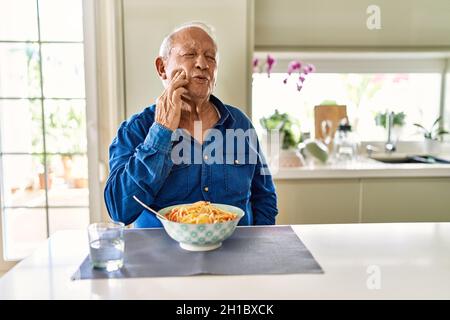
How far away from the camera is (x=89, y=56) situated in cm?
238

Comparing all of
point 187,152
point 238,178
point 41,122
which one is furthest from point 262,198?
point 41,122

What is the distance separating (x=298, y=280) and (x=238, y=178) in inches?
26.0

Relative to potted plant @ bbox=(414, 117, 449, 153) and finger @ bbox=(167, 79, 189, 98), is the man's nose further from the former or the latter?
potted plant @ bbox=(414, 117, 449, 153)

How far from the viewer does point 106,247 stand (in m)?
1.00

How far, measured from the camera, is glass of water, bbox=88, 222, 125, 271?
0.98 m

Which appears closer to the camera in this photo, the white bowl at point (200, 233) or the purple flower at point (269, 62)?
the white bowl at point (200, 233)

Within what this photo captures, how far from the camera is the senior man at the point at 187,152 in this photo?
133 cm

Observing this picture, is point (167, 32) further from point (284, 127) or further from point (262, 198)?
point (262, 198)

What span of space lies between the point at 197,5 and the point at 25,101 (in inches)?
45.1

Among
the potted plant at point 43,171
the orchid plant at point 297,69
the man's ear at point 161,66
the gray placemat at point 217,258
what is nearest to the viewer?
the gray placemat at point 217,258

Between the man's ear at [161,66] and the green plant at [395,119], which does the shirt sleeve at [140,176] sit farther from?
the green plant at [395,119]

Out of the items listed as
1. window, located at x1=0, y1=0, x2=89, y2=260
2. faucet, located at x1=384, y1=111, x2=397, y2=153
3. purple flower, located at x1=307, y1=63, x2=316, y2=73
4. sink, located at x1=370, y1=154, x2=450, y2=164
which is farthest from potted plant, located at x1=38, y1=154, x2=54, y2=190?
faucet, located at x1=384, y1=111, x2=397, y2=153

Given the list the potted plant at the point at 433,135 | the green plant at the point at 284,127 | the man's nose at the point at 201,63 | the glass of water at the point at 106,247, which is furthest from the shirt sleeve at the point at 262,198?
the potted plant at the point at 433,135
